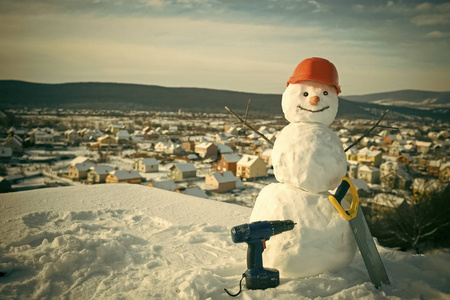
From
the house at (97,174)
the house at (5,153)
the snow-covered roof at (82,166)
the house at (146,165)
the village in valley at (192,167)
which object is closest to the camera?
the village in valley at (192,167)

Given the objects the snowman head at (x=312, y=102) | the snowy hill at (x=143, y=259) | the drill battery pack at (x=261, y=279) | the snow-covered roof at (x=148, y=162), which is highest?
the snowman head at (x=312, y=102)

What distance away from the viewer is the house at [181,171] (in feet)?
61.3

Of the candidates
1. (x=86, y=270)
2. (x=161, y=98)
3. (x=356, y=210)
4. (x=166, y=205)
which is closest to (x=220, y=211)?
(x=166, y=205)

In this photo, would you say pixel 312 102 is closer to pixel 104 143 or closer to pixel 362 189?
pixel 362 189

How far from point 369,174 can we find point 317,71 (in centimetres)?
1787

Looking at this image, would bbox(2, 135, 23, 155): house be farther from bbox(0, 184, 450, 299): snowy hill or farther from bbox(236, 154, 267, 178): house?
bbox(0, 184, 450, 299): snowy hill

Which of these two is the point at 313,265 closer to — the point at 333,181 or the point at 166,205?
the point at 333,181

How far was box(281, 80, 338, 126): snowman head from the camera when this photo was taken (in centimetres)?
267

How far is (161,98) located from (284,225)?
10134 centimetres

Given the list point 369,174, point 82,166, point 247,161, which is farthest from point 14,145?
point 369,174

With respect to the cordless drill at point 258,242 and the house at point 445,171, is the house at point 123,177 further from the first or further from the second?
the house at point 445,171

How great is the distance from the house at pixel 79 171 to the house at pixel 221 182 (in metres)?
7.38

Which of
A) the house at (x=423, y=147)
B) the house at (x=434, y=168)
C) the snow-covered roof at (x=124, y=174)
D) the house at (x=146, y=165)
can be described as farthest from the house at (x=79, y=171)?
the house at (x=423, y=147)

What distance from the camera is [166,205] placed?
546 cm
